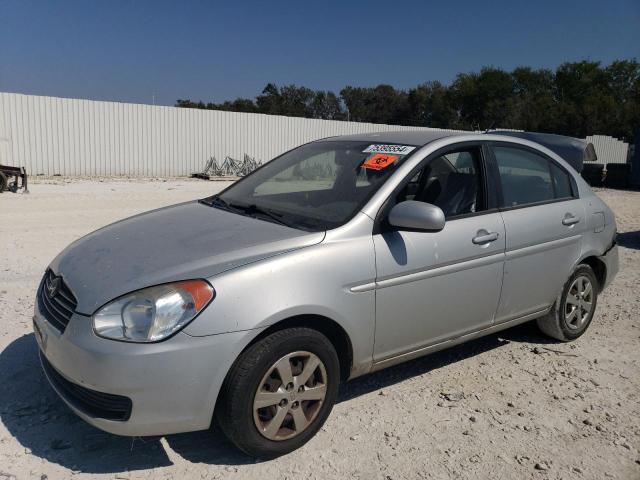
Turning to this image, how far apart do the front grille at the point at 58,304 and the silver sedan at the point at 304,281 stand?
14 millimetres

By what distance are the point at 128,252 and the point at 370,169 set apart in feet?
5.12

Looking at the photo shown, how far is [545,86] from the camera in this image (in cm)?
7038

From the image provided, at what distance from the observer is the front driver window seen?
3.79m

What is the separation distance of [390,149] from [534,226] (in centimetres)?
124

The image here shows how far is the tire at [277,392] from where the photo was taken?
2.75 m

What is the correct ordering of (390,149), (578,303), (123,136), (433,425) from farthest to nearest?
(123,136)
(578,303)
(390,149)
(433,425)

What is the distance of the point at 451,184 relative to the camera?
394 cm

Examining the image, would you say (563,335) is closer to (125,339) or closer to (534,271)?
(534,271)

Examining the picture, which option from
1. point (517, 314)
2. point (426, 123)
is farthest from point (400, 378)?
point (426, 123)

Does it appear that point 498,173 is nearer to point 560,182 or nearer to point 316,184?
point 560,182

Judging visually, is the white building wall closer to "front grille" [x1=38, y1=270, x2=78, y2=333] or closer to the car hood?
the car hood

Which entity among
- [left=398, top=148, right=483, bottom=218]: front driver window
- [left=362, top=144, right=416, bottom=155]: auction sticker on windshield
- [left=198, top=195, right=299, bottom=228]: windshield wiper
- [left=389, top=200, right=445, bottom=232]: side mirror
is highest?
[left=362, top=144, right=416, bottom=155]: auction sticker on windshield

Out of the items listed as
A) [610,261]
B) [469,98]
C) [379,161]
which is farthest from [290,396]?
[469,98]

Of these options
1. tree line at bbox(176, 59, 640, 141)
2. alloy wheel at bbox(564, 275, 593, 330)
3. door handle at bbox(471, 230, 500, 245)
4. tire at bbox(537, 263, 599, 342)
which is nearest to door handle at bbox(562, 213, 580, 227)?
tire at bbox(537, 263, 599, 342)
